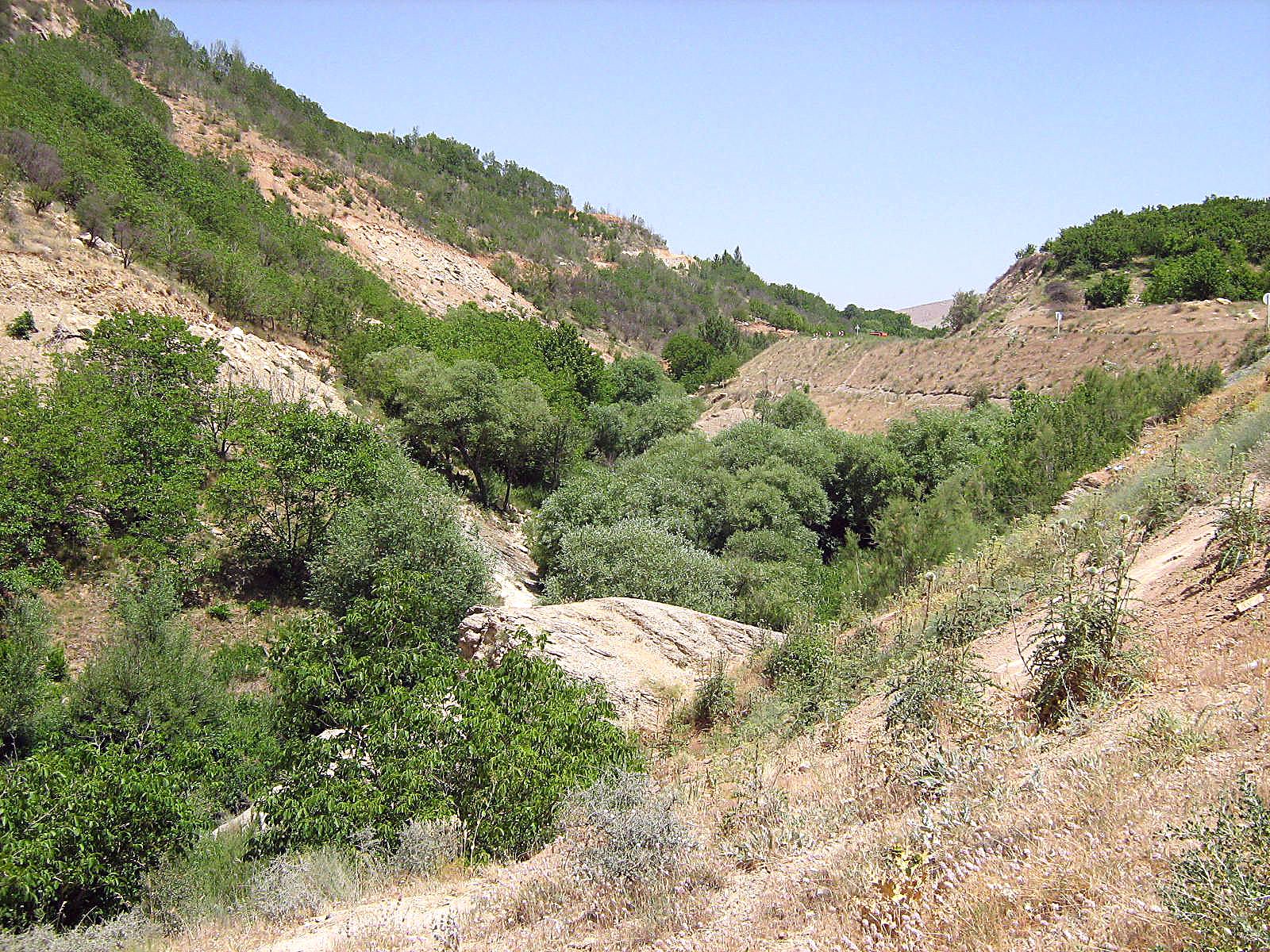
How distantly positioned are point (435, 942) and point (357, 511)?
13831 millimetres

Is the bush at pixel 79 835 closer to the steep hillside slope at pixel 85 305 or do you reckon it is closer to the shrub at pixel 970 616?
the shrub at pixel 970 616

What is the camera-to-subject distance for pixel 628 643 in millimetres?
11812

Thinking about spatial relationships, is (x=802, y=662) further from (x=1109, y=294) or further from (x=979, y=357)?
(x=1109, y=294)

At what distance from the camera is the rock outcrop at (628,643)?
1091 cm

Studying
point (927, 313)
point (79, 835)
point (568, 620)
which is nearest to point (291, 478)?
point (568, 620)

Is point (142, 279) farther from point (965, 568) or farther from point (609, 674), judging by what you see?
point (965, 568)

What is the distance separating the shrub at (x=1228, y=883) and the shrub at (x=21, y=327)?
2543 cm

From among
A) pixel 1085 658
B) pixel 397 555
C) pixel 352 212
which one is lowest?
pixel 397 555

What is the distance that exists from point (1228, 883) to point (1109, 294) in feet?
157

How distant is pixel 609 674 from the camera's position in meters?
11.1

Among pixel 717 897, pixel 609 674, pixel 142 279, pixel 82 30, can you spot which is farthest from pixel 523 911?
pixel 82 30

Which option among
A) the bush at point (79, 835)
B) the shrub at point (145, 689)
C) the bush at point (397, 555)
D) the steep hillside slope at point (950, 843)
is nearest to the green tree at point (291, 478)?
the bush at point (397, 555)

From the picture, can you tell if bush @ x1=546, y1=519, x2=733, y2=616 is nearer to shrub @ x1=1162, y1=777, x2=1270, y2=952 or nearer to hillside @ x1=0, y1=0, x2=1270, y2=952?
hillside @ x1=0, y1=0, x2=1270, y2=952

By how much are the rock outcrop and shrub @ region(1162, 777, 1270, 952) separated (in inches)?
297
